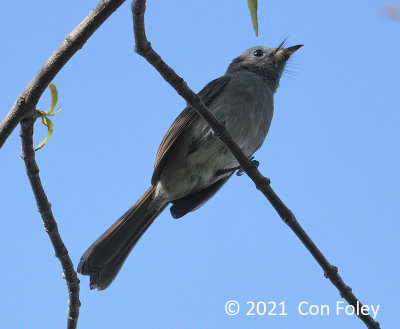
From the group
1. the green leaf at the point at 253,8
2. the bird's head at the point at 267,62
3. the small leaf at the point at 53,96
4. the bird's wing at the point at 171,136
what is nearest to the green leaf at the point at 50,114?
the small leaf at the point at 53,96

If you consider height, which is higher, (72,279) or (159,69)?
(159,69)

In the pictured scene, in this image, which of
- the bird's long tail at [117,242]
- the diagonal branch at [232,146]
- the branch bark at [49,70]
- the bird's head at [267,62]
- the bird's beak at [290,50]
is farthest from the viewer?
the bird's beak at [290,50]

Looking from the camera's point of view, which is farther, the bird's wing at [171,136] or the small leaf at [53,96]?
the bird's wing at [171,136]

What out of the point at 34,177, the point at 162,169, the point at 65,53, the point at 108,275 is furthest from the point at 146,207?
the point at 65,53

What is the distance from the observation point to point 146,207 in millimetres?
5141

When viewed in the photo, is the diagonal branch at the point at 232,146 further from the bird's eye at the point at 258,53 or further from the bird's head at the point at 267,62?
the bird's eye at the point at 258,53

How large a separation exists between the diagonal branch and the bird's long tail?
5.01 ft

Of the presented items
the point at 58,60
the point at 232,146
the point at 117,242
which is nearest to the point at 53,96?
the point at 58,60

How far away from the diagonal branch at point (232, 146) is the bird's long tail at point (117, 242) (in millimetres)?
1528

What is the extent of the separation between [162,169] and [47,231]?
6.83ft

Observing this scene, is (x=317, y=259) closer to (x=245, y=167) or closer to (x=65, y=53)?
(x=245, y=167)

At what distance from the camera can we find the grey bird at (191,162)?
490 centimetres

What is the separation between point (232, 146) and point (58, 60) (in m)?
1.50

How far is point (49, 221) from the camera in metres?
3.09
